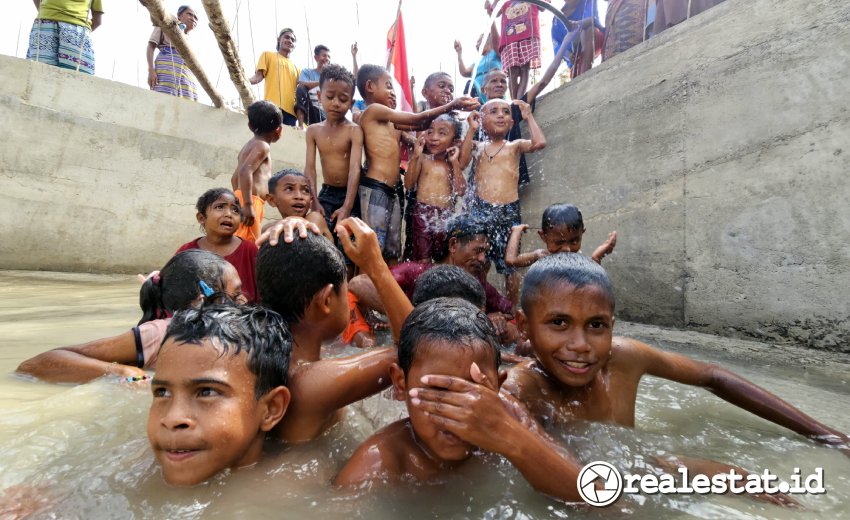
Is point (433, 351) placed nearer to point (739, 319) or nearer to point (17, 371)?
point (17, 371)

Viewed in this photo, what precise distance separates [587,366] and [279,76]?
6550mm

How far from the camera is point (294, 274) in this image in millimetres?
1790

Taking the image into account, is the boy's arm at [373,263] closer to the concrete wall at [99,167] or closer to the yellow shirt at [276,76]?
the concrete wall at [99,167]

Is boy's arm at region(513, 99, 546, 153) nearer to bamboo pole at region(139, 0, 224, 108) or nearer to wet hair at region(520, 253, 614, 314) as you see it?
wet hair at region(520, 253, 614, 314)

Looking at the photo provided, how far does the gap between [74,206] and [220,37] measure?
2761 mm

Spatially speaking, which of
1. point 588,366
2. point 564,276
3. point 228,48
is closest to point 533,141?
point 228,48

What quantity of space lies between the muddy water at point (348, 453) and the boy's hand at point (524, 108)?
3.17 metres

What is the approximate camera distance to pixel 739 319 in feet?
10.6

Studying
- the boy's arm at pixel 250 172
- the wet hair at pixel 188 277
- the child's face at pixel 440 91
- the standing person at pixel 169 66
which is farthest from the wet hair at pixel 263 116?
the standing person at pixel 169 66

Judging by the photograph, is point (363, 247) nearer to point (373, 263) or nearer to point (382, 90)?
point (373, 263)

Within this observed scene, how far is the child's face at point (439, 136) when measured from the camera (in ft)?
15.9

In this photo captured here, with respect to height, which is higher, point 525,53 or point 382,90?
point 525,53

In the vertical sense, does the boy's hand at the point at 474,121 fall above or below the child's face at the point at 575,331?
above

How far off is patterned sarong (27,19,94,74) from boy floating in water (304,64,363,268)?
126 inches
